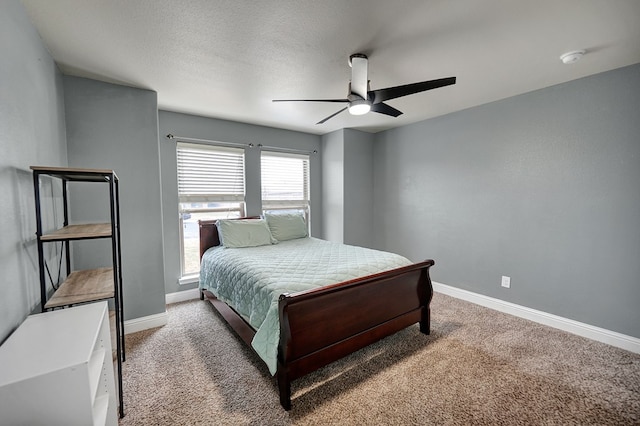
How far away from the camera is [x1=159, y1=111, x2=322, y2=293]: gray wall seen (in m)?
3.36

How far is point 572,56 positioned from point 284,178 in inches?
136

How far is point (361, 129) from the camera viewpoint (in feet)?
14.3

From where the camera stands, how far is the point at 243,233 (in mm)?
3367

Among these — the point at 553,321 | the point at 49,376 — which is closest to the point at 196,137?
the point at 49,376

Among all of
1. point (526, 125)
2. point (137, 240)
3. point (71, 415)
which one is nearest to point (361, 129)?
point (526, 125)

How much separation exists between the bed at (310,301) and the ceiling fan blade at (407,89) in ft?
4.53

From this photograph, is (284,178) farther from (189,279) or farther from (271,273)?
(271,273)

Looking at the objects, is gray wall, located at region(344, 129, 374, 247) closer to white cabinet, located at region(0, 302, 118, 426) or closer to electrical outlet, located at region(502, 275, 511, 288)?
electrical outlet, located at region(502, 275, 511, 288)

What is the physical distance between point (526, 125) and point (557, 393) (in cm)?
248

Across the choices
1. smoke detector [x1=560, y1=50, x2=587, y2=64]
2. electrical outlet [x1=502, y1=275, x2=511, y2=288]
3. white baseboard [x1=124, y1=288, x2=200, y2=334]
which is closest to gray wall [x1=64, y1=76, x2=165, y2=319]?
white baseboard [x1=124, y1=288, x2=200, y2=334]

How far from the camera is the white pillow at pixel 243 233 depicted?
330 centimetres

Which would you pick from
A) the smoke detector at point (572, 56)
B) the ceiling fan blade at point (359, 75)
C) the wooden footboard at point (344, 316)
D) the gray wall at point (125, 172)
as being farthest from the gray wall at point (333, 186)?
the smoke detector at point (572, 56)

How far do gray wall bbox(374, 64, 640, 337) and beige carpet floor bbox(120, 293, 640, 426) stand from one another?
548 millimetres

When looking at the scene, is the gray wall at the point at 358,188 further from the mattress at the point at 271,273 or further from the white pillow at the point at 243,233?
the white pillow at the point at 243,233
